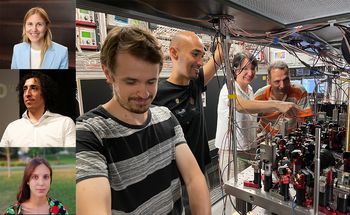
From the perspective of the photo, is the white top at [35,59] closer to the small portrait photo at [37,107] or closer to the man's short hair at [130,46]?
the small portrait photo at [37,107]

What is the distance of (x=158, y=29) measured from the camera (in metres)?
2.49

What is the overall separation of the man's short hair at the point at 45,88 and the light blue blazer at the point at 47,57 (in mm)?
21

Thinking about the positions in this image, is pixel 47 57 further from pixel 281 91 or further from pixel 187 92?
pixel 281 91

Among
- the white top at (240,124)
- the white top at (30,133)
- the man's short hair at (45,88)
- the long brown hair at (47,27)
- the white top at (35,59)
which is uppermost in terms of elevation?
the long brown hair at (47,27)

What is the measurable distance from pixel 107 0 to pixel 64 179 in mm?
745

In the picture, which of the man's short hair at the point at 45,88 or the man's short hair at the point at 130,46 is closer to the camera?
the man's short hair at the point at 45,88

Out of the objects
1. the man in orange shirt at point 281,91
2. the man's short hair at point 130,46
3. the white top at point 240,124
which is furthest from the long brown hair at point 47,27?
the man in orange shirt at point 281,91

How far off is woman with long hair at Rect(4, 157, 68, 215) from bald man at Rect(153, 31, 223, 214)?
95 centimetres

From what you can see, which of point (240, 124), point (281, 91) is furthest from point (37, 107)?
point (281, 91)

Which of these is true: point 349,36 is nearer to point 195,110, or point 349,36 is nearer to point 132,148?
point 195,110

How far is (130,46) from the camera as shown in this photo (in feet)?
3.04

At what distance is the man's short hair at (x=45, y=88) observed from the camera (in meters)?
0.57

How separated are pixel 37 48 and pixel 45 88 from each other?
0.09 metres

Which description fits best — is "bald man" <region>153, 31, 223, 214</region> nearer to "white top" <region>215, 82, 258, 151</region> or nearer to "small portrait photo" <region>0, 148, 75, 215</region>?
"white top" <region>215, 82, 258, 151</region>
